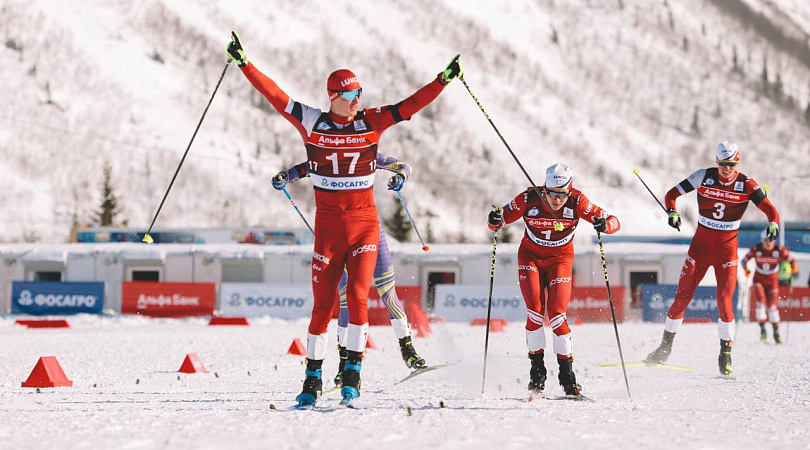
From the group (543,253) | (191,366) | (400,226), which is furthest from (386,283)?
(400,226)

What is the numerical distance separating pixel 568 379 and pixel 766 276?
11354 millimetres

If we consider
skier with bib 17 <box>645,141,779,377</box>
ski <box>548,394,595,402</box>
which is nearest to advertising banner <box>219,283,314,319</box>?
skier with bib 17 <box>645,141,779,377</box>

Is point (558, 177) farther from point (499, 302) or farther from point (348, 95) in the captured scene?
point (499, 302)

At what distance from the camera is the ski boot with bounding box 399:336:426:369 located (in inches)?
337

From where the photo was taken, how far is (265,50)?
162000mm

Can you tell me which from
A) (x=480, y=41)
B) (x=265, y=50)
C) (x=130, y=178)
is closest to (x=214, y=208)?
(x=130, y=178)

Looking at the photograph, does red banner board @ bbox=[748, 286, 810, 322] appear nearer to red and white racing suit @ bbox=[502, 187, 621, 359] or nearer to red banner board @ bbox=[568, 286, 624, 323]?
red banner board @ bbox=[568, 286, 624, 323]

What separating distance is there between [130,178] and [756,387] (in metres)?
109

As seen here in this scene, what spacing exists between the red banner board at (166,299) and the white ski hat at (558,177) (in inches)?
833

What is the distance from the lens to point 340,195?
23.6 ft

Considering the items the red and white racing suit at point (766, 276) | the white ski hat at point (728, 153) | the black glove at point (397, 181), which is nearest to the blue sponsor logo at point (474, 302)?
the red and white racing suit at point (766, 276)

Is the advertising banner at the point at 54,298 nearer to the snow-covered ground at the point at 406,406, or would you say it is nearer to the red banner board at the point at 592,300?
the red banner board at the point at 592,300

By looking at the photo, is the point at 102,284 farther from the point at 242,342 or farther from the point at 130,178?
the point at 130,178

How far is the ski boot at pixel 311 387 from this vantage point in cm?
674
